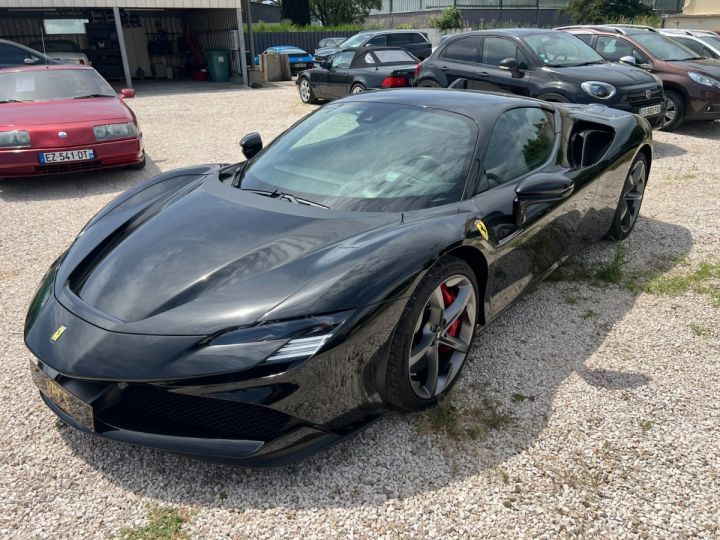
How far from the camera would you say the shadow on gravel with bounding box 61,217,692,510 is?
6.77 ft

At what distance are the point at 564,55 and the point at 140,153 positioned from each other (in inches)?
227

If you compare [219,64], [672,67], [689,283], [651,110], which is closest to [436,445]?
[689,283]

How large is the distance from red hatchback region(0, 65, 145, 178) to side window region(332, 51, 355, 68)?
19.9 feet

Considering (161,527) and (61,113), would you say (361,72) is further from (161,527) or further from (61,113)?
(161,527)

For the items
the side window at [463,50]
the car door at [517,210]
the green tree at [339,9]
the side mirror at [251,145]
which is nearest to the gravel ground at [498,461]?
the car door at [517,210]

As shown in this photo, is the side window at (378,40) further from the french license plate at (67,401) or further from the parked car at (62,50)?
the french license plate at (67,401)

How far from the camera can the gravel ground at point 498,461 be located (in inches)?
76.9

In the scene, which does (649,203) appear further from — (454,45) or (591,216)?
(454,45)

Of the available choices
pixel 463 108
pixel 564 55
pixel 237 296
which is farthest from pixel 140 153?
pixel 564 55

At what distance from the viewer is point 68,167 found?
19.6ft

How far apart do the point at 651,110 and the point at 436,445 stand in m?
6.89

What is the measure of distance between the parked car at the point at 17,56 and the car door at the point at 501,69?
7.86 m

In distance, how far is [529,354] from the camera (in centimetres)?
Answer: 297

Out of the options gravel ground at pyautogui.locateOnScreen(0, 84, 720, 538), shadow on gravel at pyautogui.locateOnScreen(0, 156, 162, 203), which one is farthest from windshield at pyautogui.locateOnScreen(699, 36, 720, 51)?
shadow on gravel at pyautogui.locateOnScreen(0, 156, 162, 203)
